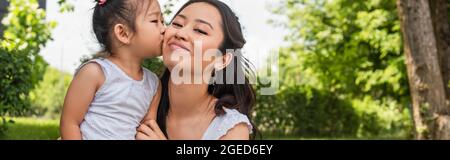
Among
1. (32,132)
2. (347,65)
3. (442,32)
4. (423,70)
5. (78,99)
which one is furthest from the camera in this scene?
(347,65)

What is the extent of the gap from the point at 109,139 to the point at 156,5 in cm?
45

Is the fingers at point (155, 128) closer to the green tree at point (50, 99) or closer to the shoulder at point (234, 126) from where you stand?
the shoulder at point (234, 126)

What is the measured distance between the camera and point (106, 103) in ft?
6.01

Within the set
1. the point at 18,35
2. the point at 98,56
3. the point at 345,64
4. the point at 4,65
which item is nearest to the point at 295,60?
the point at 345,64

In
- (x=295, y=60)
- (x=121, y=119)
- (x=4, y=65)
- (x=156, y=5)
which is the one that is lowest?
(x=295, y=60)

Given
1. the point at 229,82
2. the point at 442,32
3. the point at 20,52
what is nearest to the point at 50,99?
the point at 20,52

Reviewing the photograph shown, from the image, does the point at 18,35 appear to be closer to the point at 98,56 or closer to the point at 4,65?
the point at 4,65

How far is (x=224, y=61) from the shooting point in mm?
1962

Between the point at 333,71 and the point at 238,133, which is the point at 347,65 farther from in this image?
the point at 238,133

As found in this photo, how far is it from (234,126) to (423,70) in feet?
19.8

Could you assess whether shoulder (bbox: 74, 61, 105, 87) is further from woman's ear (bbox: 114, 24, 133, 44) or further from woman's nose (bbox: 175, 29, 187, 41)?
woman's nose (bbox: 175, 29, 187, 41)

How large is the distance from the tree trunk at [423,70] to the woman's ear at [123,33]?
5.96 m

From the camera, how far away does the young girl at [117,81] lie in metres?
1.81

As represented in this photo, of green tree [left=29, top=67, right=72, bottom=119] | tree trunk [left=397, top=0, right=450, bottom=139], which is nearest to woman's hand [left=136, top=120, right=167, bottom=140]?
tree trunk [left=397, top=0, right=450, bottom=139]
